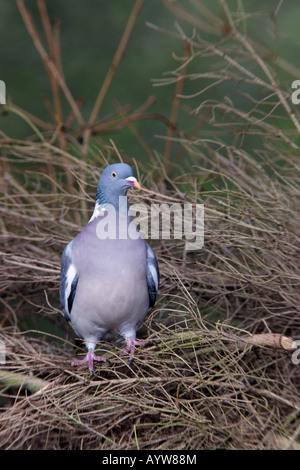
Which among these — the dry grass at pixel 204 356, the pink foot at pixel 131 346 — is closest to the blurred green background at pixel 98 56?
the dry grass at pixel 204 356

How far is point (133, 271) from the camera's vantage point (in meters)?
1.33

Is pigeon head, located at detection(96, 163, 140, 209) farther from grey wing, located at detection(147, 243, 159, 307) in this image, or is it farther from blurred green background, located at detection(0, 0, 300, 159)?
blurred green background, located at detection(0, 0, 300, 159)

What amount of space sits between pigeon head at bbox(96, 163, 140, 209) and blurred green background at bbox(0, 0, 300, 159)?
1472 millimetres

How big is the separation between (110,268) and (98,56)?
6.21ft

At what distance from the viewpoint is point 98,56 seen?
9.81 ft

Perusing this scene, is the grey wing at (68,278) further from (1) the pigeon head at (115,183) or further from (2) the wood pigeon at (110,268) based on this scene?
(1) the pigeon head at (115,183)

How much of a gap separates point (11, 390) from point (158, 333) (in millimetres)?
525

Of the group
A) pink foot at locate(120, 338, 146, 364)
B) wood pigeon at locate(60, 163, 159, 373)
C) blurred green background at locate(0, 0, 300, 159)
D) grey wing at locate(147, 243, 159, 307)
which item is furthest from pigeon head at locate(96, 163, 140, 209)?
blurred green background at locate(0, 0, 300, 159)

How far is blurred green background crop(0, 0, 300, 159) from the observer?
2889 mm

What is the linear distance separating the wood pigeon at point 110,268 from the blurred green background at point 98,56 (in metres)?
1.48

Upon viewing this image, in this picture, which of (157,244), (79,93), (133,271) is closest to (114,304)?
(133,271)

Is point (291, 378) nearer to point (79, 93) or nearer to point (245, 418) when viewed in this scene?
point (245, 418)
